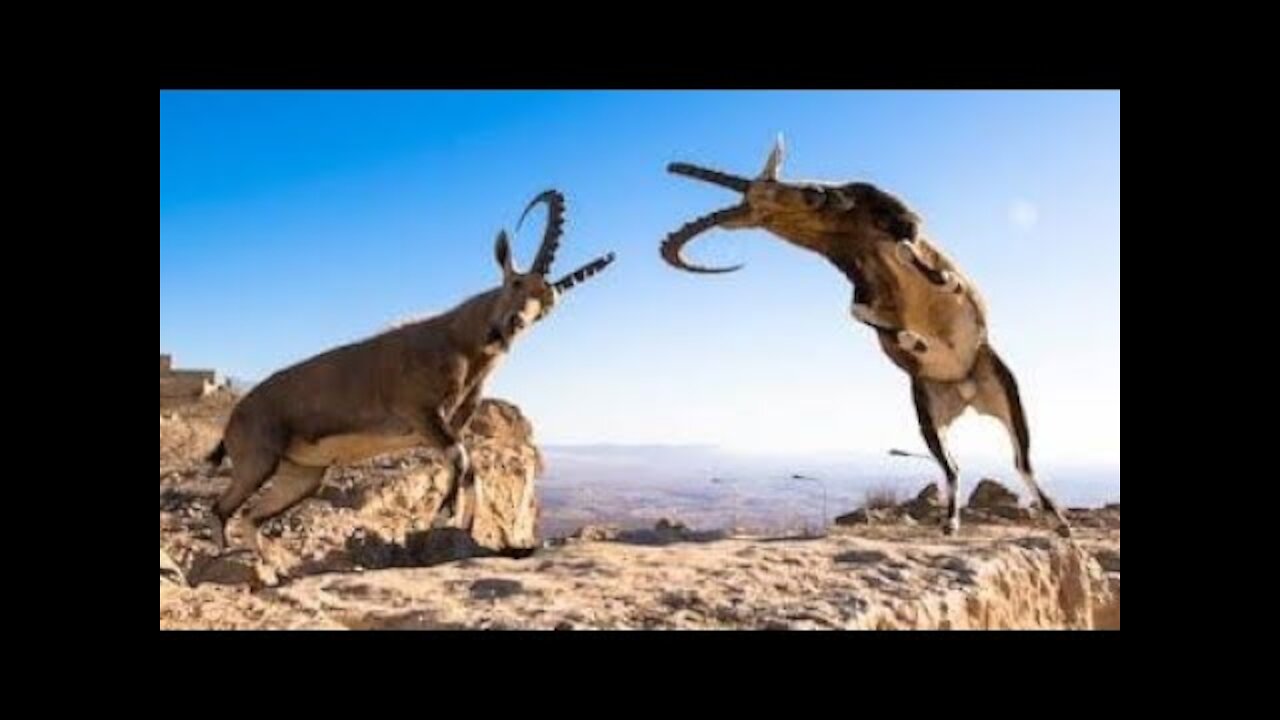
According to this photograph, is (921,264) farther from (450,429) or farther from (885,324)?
(450,429)

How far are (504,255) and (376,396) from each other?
1863 mm

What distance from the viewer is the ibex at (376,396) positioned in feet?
37.1

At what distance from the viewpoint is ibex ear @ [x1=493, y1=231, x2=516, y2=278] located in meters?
11.8

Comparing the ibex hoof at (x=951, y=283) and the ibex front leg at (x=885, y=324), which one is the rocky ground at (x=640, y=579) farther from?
the ibex hoof at (x=951, y=283)

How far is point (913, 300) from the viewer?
1124 centimetres

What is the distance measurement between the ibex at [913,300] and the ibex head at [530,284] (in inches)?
75.8

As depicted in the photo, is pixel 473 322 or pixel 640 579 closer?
pixel 640 579

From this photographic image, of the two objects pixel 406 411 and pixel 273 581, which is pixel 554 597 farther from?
pixel 406 411

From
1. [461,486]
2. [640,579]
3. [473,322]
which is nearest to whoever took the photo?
[640,579]

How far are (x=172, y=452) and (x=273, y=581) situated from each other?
29.5 ft

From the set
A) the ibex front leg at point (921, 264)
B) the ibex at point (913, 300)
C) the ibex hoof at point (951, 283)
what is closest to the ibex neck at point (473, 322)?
the ibex at point (913, 300)

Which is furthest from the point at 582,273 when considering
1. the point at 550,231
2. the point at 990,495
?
the point at 990,495

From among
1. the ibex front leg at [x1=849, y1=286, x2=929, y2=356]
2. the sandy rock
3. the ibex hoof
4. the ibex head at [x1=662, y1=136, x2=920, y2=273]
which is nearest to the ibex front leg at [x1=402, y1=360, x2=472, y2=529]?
the ibex head at [x1=662, y1=136, x2=920, y2=273]
